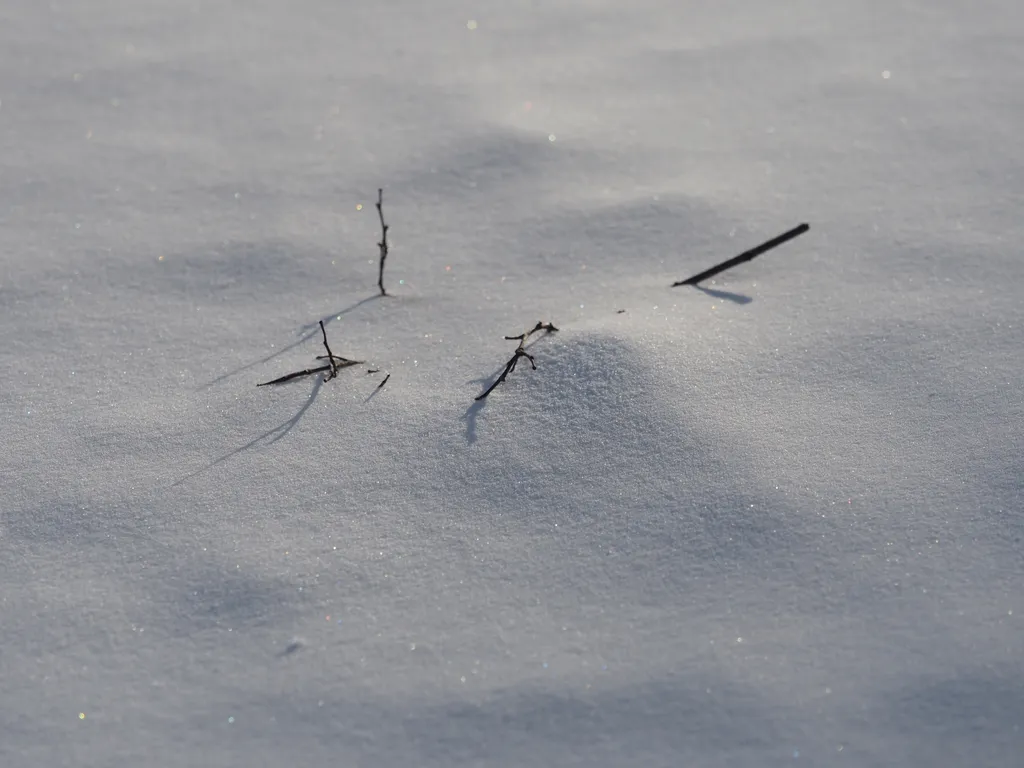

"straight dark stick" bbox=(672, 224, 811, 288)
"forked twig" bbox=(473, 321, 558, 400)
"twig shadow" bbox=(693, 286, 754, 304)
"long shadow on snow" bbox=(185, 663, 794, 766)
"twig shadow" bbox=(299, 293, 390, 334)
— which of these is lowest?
"long shadow on snow" bbox=(185, 663, 794, 766)

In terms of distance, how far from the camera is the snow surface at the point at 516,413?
1109 millimetres

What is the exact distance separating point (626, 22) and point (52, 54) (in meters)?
1.59

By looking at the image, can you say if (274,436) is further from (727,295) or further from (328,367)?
(727,295)

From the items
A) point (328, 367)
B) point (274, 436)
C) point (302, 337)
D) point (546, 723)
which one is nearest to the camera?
point (546, 723)

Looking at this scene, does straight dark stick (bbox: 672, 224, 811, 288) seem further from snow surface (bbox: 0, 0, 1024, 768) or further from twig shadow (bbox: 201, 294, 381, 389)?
twig shadow (bbox: 201, 294, 381, 389)

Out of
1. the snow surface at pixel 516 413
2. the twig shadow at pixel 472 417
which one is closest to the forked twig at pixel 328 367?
the snow surface at pixel 516 413

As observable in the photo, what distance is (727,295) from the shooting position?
1753mm

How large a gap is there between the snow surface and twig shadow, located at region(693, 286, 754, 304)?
1cm

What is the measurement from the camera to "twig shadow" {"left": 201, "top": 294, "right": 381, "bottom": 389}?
1.62 meters

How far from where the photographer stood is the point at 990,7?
2773 millimetres

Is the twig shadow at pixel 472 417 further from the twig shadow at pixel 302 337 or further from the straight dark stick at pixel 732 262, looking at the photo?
the straight dark stick at pixel 732 262

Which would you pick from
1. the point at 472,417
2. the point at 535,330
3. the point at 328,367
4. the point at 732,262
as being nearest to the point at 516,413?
the point at 472,417

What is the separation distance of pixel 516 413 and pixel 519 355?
13 centimetres

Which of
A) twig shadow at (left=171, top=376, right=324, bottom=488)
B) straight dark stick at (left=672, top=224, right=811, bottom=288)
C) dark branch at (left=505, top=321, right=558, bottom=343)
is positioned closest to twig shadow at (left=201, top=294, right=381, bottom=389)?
twig shadow at (left=171, top=376, right=324, bottom=488)
